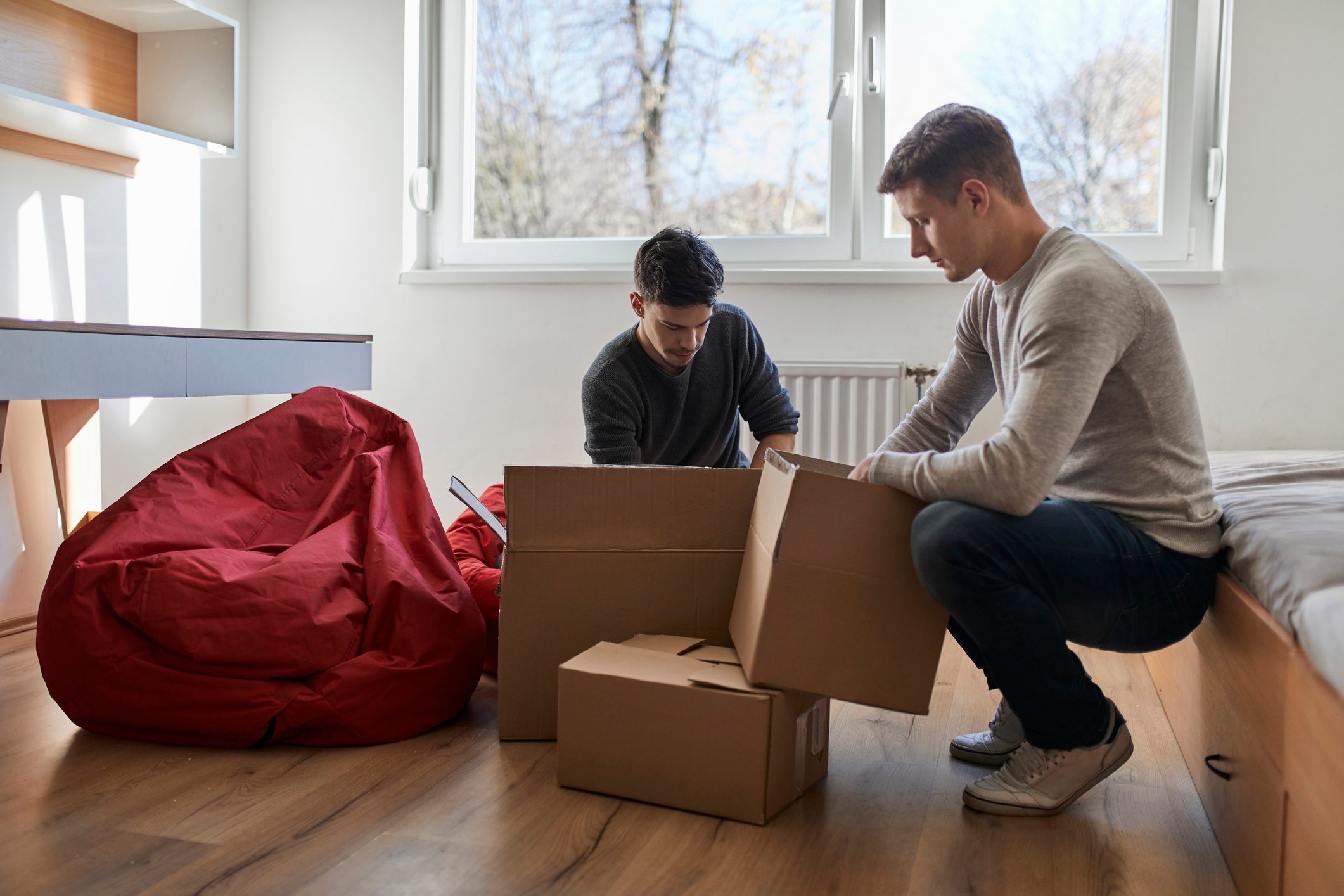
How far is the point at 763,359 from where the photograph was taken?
2.03 meters

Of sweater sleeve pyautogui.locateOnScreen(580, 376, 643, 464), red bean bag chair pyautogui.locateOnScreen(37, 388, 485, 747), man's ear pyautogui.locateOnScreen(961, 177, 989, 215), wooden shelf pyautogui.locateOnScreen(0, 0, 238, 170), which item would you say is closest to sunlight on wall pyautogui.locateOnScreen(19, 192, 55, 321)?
wooden shelf pyautogui.locateOnScreen(0, 0, 238, 170)

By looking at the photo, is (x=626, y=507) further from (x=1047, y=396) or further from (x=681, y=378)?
(x=1047, y=396)

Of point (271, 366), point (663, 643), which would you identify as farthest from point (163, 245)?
point (663, 643)

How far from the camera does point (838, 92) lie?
8.94ft

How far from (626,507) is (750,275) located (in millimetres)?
1342

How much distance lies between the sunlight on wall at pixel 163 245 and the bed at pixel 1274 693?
2516mm

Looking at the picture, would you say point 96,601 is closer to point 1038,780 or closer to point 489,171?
point 1038,780

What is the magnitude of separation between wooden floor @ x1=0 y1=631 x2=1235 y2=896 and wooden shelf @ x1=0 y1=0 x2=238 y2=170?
4.81ft

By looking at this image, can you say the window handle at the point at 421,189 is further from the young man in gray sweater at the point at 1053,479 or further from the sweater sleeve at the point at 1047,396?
the sweater sleeve at the point at 1047,396

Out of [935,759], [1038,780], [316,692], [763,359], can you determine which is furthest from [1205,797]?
[316,692]

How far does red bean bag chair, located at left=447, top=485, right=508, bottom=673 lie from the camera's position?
1.85 meters

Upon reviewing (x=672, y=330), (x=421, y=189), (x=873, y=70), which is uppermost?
(x=873, y=70)

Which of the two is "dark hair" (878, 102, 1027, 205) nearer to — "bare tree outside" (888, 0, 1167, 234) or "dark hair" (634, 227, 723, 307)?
"dark hair" (634, 227, 723, 307)

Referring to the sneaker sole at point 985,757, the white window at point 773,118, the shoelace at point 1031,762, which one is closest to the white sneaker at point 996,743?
the sneaker sole at point 985,757
